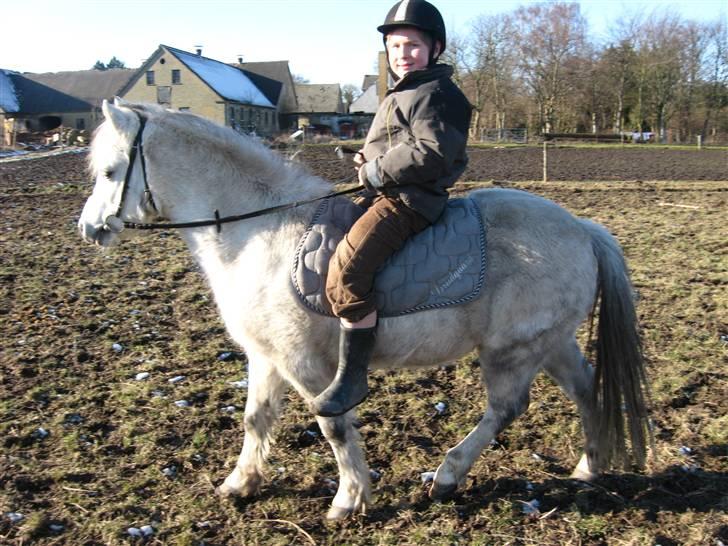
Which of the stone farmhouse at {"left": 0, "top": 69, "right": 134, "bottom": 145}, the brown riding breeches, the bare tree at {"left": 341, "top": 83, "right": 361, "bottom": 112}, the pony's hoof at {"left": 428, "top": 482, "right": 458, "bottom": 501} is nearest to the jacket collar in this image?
the brown riding breeches

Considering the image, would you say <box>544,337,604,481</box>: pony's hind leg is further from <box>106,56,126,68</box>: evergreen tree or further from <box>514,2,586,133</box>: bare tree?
<box>106,56,126,68</box>: evergreen tree

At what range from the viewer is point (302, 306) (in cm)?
319

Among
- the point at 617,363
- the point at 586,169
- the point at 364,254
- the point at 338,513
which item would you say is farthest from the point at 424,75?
the point at 586,169

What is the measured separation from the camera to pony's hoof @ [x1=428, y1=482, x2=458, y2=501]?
3430mm

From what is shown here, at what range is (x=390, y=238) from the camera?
10.2ft

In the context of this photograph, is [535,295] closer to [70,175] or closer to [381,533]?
[381,533]

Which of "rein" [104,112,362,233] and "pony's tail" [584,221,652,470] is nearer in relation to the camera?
"rein" [104,112,362,233]

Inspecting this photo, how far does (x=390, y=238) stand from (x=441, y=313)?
20.3 inches

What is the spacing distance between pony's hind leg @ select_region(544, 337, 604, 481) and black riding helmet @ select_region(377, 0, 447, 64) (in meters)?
1.97

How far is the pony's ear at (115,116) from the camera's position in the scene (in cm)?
309

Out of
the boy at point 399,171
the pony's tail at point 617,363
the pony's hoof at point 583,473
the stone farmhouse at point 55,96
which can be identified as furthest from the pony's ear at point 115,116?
the stone farmhouse at point 55,96

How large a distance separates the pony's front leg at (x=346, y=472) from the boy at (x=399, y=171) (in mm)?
183

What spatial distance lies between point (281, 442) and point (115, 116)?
2364 millimetres

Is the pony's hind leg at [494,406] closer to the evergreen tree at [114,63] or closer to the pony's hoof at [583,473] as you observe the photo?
the pony's hoof at [583,473]
